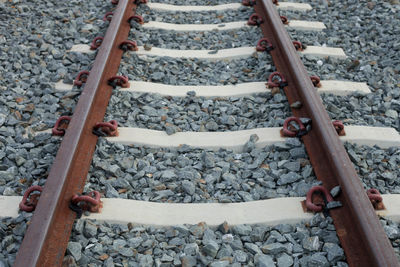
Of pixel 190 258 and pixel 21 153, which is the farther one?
pixel 21 153

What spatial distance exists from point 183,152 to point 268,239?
34.0 inches

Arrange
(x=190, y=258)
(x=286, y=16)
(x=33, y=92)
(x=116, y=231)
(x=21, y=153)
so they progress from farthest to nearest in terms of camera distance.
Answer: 1. (x=286, y=16)
2. (x=33, y=92)
3. (x=21, y=153)
4. (x=116, y=231)
5. (x=190, y=258)

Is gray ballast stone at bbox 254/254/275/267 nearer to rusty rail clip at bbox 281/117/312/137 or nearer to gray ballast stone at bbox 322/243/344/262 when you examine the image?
gray ballast stone at bbox 322/243/344/262

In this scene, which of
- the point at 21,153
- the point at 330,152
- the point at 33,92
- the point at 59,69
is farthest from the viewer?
the point at 59,69

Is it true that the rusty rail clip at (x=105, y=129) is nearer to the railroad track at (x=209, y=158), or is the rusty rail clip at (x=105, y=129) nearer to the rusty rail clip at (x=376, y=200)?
the railroad track at (x=209, y=158)

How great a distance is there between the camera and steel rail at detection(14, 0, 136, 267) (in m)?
1.95

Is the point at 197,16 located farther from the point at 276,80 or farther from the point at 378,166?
the point at 378,166

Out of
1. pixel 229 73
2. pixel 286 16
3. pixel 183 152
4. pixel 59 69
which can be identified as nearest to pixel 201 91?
pixel 229 73

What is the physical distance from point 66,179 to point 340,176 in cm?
145

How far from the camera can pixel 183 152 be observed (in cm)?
277

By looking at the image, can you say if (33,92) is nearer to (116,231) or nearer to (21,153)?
(21,153)

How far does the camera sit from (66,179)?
225 cm

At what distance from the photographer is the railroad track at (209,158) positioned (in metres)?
2.09

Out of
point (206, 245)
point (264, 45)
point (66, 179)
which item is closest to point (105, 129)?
point (66, 179)
